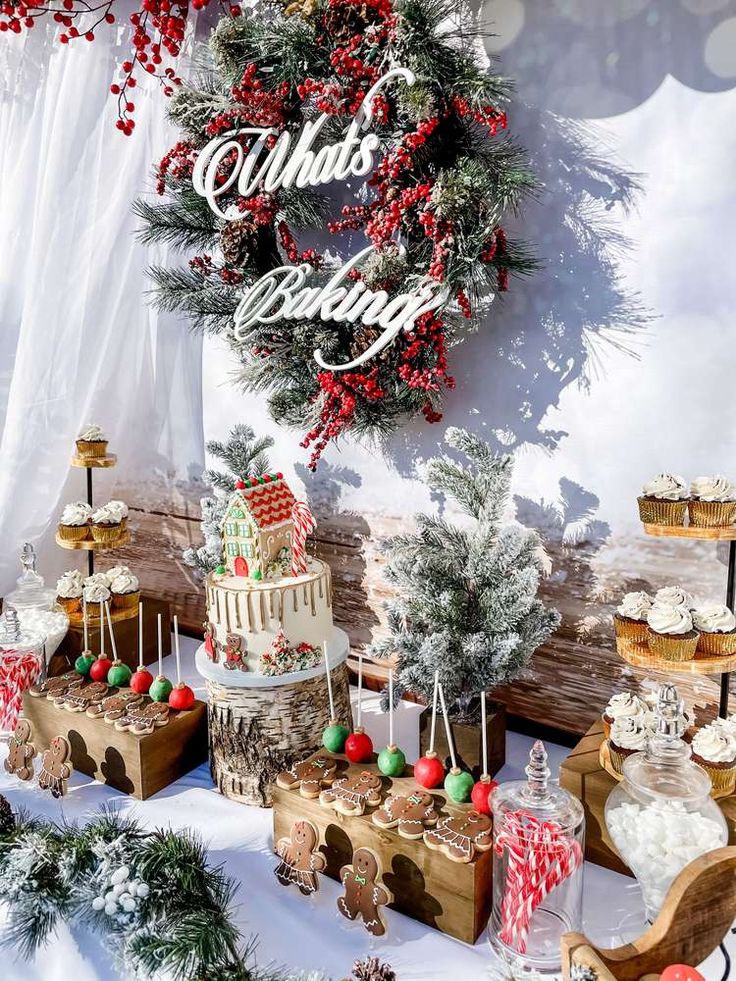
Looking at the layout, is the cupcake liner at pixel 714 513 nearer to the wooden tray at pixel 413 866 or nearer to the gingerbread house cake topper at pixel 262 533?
the wooden tray at pixel 413 866

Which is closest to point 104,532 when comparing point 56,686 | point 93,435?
point 93,435

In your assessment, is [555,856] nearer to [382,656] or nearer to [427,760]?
[427,760]

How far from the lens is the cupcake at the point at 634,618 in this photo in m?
1.43

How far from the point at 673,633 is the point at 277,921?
0.81 metres

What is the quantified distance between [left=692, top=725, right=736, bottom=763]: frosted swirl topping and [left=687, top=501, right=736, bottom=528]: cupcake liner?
35 centimetres

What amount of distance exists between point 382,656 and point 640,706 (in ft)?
1.62

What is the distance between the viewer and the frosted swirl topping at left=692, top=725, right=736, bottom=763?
133 centimetres

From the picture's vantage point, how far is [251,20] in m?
1.79

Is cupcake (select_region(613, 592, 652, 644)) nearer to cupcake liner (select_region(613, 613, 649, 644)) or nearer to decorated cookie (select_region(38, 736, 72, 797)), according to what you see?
cupcake liner (select_region(613, 613, 649, 644))

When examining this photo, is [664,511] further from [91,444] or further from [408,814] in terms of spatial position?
[91,444]

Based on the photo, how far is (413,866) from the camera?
1270mm

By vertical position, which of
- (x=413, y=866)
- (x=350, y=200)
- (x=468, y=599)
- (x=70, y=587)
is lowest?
(x=413, y=866)

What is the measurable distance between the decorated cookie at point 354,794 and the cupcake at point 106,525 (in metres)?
→ 1.06

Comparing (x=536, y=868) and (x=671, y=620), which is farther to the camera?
(x=671, y=620)
